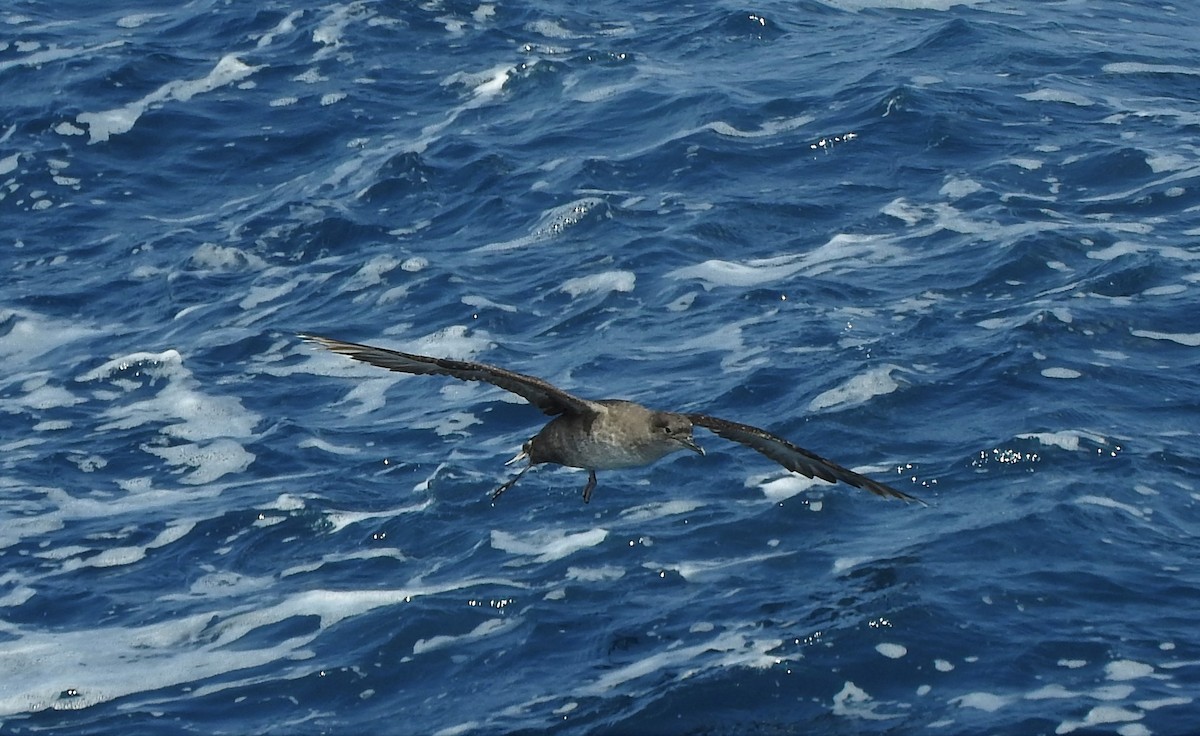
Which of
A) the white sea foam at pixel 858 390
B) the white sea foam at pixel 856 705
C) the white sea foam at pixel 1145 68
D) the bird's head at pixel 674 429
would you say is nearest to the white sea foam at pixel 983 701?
the white sea foam at pixel 856 705

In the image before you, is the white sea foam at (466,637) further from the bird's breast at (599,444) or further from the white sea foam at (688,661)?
the bird's breast at (599,444)

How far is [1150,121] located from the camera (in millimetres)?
24062

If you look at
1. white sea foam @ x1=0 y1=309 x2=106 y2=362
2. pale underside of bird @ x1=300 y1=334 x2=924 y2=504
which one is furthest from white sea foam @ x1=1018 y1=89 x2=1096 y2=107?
pale underside of bird @ x1=300 y1=334 x2=924 y2=504

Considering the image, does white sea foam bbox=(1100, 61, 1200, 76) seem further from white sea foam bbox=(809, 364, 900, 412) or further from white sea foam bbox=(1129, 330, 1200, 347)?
white sea foam bbox=(809, 364, 900, 412)

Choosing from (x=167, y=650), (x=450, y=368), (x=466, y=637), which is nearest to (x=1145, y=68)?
(x=466, y=637)

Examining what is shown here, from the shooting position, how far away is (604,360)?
61.8 feet

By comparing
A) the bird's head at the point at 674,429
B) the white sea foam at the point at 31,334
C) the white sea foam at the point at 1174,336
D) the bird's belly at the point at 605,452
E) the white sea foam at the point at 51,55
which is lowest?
the white sea foam at the point at 31,334

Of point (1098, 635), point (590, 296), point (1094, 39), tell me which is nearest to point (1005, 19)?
point (1094, 39)

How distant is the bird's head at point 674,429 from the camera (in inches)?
492

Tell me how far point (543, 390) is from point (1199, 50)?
61.1 ft

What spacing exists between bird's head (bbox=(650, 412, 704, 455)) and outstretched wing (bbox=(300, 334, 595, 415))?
0.54 m

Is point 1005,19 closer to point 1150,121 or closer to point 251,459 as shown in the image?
point 1150,121

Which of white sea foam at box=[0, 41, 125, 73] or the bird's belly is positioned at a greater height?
the bird's belly

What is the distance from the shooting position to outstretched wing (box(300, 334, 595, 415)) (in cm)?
1179
